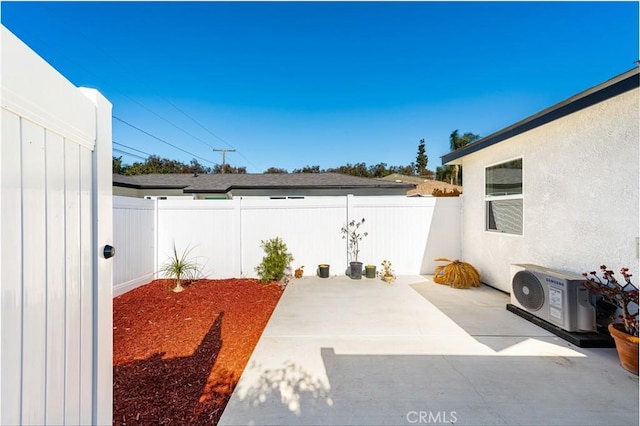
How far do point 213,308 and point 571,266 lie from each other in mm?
5275

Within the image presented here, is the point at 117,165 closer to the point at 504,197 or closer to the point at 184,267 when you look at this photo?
the point at 184,267

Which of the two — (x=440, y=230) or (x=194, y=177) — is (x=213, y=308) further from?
(x=194, y=177)

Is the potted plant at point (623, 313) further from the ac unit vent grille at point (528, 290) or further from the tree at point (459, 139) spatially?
the tree at point (459, 139)

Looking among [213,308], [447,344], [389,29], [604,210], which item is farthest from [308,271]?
[389,29]

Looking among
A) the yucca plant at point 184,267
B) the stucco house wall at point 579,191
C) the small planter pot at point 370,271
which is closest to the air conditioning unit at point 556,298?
the stucco house wall at point 579,191

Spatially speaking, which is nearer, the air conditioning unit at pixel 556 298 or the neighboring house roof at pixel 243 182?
the air conditioning unit at pixel 556 298

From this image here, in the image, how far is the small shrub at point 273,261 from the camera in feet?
19.5

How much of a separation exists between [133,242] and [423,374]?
17.6ft

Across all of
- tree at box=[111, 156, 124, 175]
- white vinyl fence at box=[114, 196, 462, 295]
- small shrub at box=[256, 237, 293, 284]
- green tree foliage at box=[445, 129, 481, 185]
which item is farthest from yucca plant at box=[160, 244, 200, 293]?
tree at box=[111, 156, 124, 175]

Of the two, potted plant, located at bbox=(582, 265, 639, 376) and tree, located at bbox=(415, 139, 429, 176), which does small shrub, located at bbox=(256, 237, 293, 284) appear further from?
tree, located at bbox=(415, 139, 429, 176)

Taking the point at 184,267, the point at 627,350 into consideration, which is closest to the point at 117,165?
the point at 184,267

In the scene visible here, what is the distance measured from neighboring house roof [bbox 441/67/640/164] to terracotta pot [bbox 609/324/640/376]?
2.52 m
